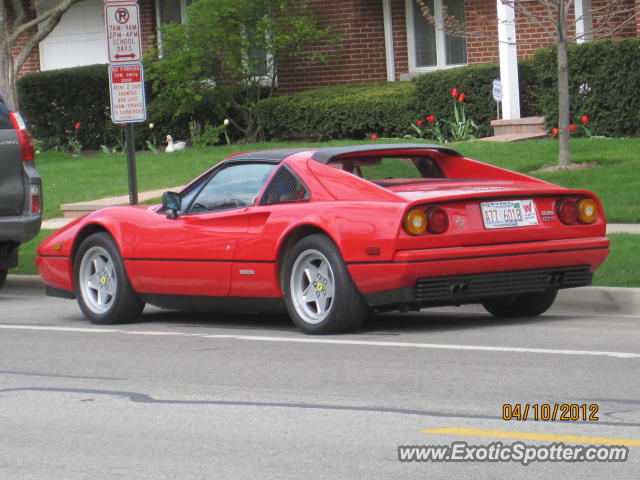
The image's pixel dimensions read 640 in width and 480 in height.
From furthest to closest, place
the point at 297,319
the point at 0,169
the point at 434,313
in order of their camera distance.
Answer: the point at 0,169, the point at 434,313, the point at 297,319

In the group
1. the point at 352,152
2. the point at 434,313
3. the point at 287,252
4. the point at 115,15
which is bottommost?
the point at 434,313

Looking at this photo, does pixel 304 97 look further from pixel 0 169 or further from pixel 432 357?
pixel 432 357

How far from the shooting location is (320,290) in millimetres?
8625

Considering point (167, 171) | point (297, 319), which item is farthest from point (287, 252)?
point (167, 171)

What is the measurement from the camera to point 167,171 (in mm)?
19641

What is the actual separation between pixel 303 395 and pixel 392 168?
3026 millimetres

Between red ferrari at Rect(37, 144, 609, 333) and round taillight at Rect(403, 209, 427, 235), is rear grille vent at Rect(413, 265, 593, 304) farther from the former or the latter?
round taillight at Rect(403, 209, 427, 235)

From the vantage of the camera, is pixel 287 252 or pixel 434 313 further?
pixel 434 313

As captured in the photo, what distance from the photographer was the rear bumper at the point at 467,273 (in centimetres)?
816

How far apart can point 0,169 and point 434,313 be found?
450 cm

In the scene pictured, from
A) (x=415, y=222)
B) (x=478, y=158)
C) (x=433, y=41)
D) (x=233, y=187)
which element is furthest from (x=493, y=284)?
(x=433, y=41)
